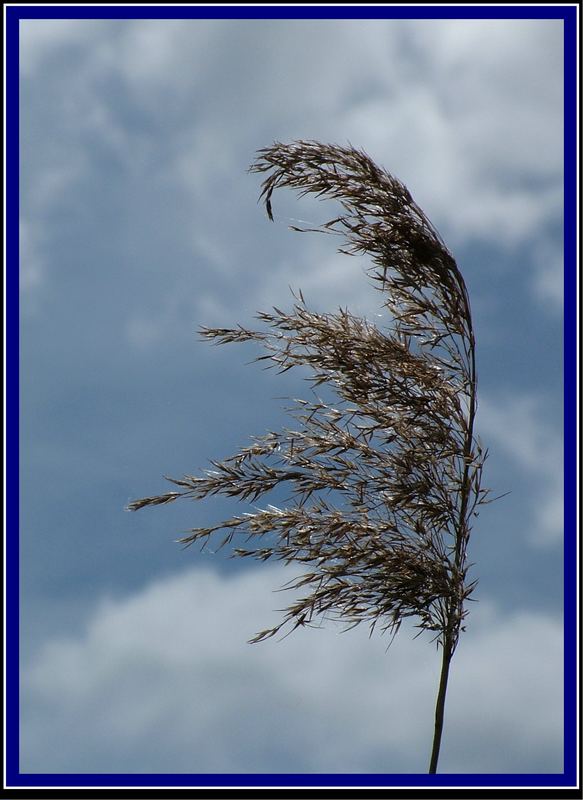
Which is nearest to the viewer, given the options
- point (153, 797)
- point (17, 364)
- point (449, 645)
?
point (153, 797)

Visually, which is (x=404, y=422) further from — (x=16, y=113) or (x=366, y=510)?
(x=16, y=113)

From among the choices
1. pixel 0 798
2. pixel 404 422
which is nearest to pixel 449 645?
pixel 404 422

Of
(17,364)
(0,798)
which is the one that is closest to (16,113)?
(17,364)

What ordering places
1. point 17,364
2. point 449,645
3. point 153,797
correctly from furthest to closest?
point 17,364 → point 449,645 → point 153,797

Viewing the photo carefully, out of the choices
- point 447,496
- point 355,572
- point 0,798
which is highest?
point 447,496

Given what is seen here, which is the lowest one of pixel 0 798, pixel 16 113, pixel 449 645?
pixel 0 798

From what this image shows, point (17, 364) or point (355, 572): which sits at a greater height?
point (17, 364)

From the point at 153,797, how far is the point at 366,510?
2.02 metres

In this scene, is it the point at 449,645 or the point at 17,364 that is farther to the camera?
the point at 17,364

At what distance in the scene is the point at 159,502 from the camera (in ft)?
21.0

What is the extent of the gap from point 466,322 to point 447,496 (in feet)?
3.64

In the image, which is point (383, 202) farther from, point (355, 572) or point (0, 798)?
point (0, 798)

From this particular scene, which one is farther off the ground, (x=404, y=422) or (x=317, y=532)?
(x=404, y=422)

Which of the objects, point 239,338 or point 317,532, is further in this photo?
point 239,338
